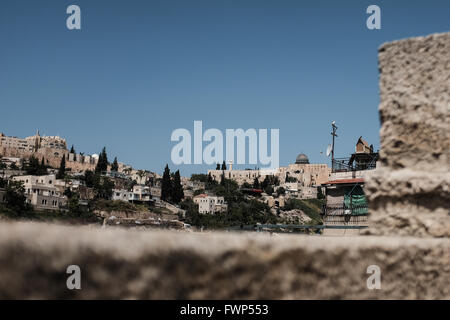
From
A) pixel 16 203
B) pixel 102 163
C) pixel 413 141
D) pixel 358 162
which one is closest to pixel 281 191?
pixel 102 163

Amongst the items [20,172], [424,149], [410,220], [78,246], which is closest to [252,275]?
[78,246]

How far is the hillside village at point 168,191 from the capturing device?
24109 millimetres

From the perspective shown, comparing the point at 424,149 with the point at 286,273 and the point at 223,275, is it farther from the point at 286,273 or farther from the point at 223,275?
the point at 223,275

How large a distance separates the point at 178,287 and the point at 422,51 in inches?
70.1

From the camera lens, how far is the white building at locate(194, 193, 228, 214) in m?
95.1

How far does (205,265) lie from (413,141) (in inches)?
56.7

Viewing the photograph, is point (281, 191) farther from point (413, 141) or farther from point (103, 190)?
point (413, 141)

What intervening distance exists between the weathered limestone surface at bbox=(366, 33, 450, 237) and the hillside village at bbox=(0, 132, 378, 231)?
63.3 feet

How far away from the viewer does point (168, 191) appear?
98.8 meters

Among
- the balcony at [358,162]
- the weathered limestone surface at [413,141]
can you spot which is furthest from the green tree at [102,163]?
the weathered limestone surface at [413,141]

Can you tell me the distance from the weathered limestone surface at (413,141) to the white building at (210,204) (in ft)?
301

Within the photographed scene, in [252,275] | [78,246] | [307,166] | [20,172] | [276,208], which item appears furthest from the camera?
[307,166]

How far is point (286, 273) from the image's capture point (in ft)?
4.46

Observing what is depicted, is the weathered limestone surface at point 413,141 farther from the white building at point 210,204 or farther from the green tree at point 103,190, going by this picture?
the green tree at point 103,190
